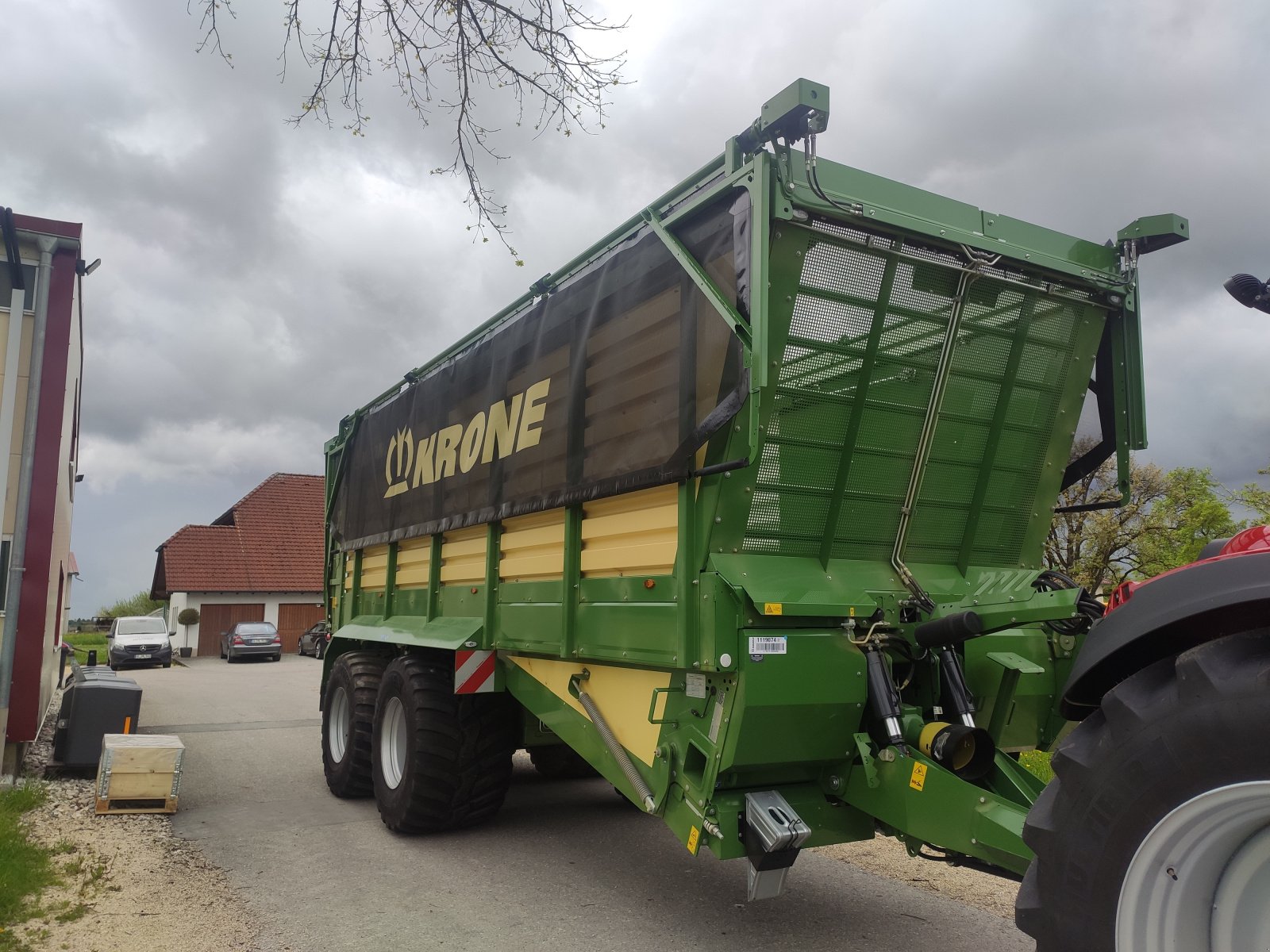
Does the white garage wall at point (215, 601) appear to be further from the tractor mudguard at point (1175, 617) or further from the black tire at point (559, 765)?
the tractor mudguard at point (1175, 617)

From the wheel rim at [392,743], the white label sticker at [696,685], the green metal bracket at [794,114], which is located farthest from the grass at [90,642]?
the green metal bracket at [794,114]

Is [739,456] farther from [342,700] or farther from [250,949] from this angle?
[342,700]

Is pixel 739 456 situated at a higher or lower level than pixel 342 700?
higher

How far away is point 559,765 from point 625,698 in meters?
4.15

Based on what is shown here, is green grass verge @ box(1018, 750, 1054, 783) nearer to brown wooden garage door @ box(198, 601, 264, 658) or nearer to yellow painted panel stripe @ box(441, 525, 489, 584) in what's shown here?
yellow painted panel stripe @ box(441, 525, 489, 584)

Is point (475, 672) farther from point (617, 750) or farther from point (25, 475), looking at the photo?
point (25, 475)

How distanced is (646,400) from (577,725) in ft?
6.03

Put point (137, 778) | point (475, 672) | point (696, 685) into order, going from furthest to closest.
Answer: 1. point (137, 778)
2. point (475, 672)
3. point (696, 685)

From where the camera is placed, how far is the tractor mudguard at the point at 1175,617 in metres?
2.17

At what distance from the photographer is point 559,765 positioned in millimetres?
8438

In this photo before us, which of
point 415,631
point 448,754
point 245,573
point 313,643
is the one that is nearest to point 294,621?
point 245,573

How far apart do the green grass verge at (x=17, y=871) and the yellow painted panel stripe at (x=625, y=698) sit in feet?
9.19

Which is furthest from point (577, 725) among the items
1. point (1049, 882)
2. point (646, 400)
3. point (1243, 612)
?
point (1243, 612)

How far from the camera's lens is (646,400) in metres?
4.37
